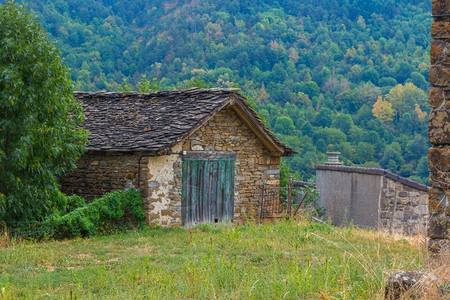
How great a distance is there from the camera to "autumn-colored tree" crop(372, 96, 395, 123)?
38000 millimetres

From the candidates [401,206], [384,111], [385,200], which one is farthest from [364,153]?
[385,200]

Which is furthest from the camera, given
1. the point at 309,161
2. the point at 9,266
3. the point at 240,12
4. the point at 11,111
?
the point at 240,12

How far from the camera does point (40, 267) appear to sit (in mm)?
9188

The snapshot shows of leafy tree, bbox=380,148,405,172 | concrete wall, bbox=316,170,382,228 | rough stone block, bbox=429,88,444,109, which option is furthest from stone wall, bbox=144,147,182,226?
leafy tree, bbox=380,148,405,172

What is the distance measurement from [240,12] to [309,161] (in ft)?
74.6

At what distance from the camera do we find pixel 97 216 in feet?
43.8

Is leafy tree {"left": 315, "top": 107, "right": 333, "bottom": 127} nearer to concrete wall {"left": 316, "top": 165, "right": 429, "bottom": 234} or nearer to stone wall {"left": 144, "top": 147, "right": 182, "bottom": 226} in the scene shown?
concrete wall {"left": 316, "top": 165, "right": 429, "bottom": 234}

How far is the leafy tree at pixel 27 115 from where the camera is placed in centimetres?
1223

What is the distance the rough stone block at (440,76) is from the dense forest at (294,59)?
960 inches

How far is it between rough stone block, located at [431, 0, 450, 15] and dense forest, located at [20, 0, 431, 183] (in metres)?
24.4

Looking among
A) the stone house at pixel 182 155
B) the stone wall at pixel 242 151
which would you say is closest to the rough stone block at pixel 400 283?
the stone house at pixel 182 155

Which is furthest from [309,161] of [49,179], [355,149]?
[49,179]

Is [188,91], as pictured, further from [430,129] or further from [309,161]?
[309,161]

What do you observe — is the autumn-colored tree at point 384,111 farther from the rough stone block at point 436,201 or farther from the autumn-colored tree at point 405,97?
the rough stone block at point 436,201
